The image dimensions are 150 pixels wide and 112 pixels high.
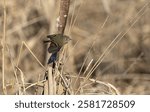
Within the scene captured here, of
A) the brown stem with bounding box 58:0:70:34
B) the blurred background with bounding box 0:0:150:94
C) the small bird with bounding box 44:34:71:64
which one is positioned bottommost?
the blurred background with bounding box 0:0:150:94

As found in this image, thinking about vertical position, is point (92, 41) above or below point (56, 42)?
below

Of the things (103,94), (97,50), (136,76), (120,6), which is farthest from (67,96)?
(120,6)

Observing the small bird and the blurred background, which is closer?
Result: the small bird

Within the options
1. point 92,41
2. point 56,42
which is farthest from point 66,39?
point 92,41

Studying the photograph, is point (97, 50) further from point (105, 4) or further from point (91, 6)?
point (91, 6)

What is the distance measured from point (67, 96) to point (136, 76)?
1875 mm

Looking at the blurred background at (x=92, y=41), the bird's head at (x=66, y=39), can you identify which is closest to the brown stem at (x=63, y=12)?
the bird's head at (x=66, y=39)

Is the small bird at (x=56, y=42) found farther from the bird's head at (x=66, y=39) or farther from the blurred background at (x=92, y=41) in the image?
the blurred background at (x=92, y=41)

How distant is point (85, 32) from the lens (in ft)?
14.3

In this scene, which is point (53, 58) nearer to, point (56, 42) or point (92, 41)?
point (56, 42)

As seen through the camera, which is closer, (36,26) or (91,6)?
(36,26)

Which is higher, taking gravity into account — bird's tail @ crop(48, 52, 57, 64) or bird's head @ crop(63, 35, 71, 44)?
bird's head @ crop(63, 35, 71, 44)

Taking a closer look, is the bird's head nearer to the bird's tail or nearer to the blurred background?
the bird's tail

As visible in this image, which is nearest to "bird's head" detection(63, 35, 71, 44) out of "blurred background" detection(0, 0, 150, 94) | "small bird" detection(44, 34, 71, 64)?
"small bird" detection(44, 34, 71, 64)
